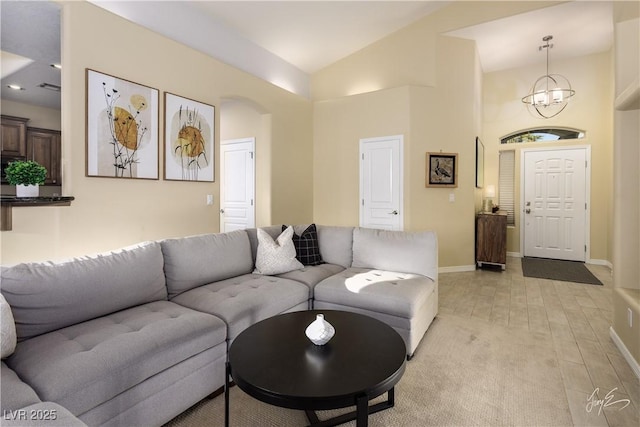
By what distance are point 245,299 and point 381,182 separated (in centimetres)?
347

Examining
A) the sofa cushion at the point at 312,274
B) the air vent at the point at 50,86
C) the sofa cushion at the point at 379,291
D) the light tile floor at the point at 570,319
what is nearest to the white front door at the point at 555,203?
the light tile floor at the point at 570,319

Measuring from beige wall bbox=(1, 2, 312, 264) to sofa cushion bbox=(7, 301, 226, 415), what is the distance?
111 cm

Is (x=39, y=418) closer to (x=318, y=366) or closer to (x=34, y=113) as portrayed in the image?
(x=318, y=366)

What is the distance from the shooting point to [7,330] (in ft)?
Answer: 4.60

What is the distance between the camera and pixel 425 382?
2.05 meters

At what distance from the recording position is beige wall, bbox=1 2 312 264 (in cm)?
247

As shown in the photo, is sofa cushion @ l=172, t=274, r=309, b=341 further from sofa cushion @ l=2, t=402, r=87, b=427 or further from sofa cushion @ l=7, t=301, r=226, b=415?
sofa cushion @ l=2, t=402, r=87, b=427

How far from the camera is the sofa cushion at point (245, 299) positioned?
6.69 ft

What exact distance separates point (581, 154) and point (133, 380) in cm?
714

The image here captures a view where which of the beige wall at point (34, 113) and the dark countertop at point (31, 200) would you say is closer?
the dark countertop at point (31, 200)

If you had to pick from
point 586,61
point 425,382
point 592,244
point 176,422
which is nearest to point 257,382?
point 176,422

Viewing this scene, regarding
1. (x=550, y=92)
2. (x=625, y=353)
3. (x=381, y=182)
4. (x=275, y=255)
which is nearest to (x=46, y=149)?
(x=275, y=255)

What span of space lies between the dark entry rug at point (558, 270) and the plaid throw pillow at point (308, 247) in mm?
3510

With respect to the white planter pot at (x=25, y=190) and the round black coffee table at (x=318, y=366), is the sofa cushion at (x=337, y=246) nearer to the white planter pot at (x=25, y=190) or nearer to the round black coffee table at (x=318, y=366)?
the round black coffee table at (x=318, y=366)
